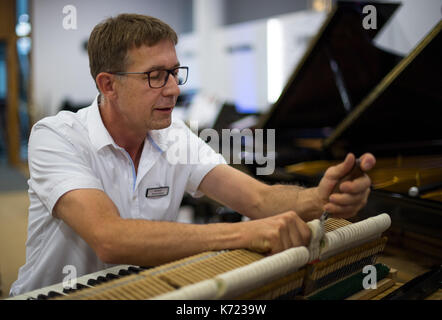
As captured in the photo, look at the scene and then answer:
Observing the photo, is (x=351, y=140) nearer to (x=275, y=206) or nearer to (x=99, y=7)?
(x=275, y=206)

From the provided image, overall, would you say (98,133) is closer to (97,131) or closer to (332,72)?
(97,131)

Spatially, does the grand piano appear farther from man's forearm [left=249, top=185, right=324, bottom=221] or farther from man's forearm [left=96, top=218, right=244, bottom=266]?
man's forearm [left=96, top=218, right=244, bottom=266]

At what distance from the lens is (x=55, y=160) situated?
149cm

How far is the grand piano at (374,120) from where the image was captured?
73.8 inches

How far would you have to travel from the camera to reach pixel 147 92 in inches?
64.3

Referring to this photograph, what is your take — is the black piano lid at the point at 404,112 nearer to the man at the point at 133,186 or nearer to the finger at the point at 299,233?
the man at the point at 133,186

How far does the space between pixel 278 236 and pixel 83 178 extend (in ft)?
2.21

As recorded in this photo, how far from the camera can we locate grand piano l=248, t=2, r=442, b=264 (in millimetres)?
1874

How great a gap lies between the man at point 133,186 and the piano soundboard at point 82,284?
39mm

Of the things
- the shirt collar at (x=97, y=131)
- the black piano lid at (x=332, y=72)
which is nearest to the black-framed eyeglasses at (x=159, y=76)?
the shirt collar at (x=97, y=131)

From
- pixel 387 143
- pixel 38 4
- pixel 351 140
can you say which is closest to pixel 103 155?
pixel 351 140

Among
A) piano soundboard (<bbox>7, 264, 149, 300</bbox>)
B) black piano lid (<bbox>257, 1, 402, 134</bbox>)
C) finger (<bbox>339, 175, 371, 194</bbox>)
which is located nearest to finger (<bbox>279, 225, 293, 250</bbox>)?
finger (<bbox>339, 175, 371, 194</bbox>)

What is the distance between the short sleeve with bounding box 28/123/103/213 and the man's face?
0.26 meters
